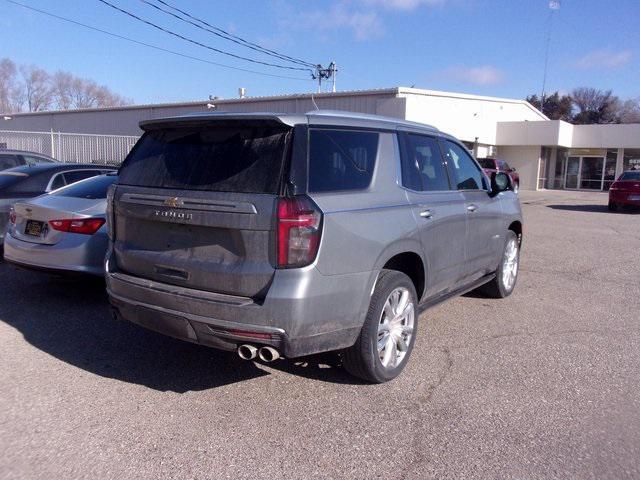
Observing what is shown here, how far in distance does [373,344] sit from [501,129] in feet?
114

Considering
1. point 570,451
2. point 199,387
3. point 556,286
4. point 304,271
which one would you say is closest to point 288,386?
point 199,387

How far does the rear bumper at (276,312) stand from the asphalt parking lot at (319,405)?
53 cm

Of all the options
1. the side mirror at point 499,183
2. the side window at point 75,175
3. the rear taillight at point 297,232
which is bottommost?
the rear taillight at point 297,232

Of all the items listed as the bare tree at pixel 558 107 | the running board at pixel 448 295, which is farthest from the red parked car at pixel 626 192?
the bare tree at pixel 558 107

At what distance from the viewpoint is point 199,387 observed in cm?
429

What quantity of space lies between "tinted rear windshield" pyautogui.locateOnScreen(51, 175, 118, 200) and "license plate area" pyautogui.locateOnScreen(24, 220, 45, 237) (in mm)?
517

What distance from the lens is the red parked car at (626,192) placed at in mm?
20828

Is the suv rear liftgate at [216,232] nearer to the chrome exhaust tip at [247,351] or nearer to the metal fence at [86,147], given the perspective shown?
the chrome exhaust tip at [247,351]

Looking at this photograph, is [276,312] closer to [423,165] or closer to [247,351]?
[247,351]

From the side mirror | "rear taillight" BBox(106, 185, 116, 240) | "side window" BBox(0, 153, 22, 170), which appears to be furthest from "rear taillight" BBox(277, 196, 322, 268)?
"side window" BBox(0, 153, 22, 170)

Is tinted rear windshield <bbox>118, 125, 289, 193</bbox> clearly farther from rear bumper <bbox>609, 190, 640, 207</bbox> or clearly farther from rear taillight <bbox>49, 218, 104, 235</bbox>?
rear bumper <bbox>609, 190, 640, 207</bbox>

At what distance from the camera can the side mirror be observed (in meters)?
6.41

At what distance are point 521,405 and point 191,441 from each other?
226cm

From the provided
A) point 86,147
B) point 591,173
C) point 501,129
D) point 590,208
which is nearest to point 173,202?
point 590,208
